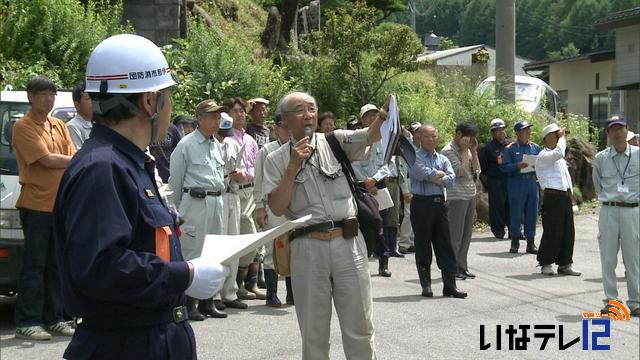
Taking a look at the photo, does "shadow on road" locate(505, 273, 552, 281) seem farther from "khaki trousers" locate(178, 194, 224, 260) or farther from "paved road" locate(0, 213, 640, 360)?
"khaki trousers" locate(178, 194, 224, 260)

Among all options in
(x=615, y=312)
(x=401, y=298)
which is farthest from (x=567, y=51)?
(x=615, y=312)

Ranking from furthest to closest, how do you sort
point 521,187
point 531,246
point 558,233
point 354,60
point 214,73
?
point 354,60
point 214,73
point 521,187
point 531,246
point 558,233

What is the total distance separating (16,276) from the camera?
810 centimetres

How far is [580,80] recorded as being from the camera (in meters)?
43.1

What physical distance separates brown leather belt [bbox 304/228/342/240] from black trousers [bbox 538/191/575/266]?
7.24 m

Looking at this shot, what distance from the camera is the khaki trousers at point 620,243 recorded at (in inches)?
367

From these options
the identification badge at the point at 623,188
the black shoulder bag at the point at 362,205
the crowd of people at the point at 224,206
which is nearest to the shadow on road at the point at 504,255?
the crowd of people at the point at 224,206

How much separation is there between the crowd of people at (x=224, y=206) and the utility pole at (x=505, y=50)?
565 centimetres

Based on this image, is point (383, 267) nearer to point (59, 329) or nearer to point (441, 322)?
point (441, 322)

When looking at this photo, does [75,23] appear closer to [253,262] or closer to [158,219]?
[253,262]

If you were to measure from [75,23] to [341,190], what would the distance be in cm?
1064

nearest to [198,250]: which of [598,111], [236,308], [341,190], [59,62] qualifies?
[236,308]

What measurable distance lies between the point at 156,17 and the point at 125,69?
54.7ft

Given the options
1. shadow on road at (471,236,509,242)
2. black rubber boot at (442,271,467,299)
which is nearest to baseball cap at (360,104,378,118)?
black rubber boot at (442,271,467,299)
